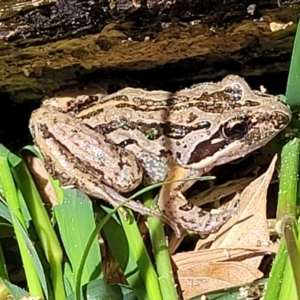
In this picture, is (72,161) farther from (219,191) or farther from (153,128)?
(219,191)

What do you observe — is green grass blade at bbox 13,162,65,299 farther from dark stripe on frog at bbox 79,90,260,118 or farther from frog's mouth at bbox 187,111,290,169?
frog's mouth at bbox 187,111,290,169

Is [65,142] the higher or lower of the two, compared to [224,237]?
higher

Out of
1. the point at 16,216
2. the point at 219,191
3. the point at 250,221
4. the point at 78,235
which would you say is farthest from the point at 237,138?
the point at 16,216

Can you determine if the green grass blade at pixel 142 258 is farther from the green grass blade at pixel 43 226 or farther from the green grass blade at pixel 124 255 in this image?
the green grass blade at pixel 43 226

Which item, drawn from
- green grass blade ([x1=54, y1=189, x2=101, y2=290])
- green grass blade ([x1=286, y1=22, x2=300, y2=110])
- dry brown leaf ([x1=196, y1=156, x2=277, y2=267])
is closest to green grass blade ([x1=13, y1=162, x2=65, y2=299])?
green grass blade ([x1=54, y1=189, x2=101, y2=290])

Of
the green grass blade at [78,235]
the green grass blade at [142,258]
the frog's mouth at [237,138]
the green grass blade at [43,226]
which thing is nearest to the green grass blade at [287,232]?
the frog's mouth at [237,138]

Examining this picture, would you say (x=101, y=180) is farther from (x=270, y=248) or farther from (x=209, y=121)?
(x=270, y=248)

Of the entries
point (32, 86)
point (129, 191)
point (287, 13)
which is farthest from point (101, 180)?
point (287, 13)

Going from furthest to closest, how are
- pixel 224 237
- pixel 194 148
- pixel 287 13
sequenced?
pixel 194 148, pixel 224 237, pixel 287 13
